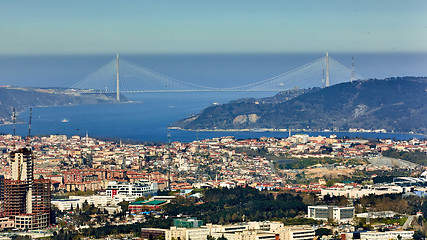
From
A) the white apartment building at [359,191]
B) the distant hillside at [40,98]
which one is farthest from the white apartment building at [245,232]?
the distant hillside at [40,98]

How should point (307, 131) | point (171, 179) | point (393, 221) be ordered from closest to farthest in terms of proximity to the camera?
point (393, 221) → point (171, 179) → point (307, 131)

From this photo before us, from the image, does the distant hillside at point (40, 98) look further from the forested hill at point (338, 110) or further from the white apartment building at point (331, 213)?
the white apartment building at point (331, 213)

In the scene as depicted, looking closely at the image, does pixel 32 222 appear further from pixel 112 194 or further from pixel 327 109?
pixel 327 109

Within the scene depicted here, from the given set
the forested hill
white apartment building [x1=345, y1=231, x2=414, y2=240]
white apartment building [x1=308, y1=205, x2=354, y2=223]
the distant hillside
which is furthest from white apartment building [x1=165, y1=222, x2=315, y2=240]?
the distant hillside

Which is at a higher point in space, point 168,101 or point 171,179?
point 168,101

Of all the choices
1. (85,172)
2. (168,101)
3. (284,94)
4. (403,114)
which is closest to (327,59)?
(284,94)

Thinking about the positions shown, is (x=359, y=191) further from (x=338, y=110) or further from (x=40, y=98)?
(x=40, y=98)

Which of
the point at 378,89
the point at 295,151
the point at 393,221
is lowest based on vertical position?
the point at 393,221

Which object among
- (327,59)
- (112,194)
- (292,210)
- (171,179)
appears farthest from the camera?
(327,59)
